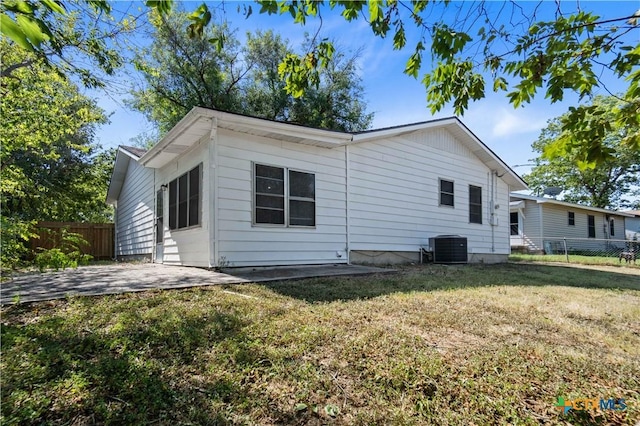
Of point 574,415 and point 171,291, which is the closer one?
point 574,415

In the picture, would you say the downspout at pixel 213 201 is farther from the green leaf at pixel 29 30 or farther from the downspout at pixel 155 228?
the green leaf at pixel 29 30

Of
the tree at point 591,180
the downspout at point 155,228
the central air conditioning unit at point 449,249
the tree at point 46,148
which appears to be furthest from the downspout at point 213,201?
the tree at point 591,180

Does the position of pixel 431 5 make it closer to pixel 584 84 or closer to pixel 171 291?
pixel 584 84

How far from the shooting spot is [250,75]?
18031mm

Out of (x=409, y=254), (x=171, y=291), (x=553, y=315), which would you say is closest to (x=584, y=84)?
(x=553, y=315)

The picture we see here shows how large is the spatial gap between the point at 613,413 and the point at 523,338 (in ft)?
3.57

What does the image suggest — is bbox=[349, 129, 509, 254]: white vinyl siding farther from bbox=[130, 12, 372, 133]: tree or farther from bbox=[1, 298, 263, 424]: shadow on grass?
bbox=[130, 12, 372, 133]: tree

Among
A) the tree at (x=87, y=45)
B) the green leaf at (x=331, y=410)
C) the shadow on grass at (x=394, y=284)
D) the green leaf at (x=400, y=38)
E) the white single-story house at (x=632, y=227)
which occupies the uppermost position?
the tree at (x=87, y=45)

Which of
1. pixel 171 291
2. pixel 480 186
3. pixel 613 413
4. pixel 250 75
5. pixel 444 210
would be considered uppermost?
pixel 250 75

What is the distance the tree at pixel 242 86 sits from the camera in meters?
16.4

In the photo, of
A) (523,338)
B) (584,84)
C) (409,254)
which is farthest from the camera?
(409,254)

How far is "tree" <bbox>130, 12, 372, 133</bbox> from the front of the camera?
1638 cm

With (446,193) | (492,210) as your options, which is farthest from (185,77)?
(492,210)
